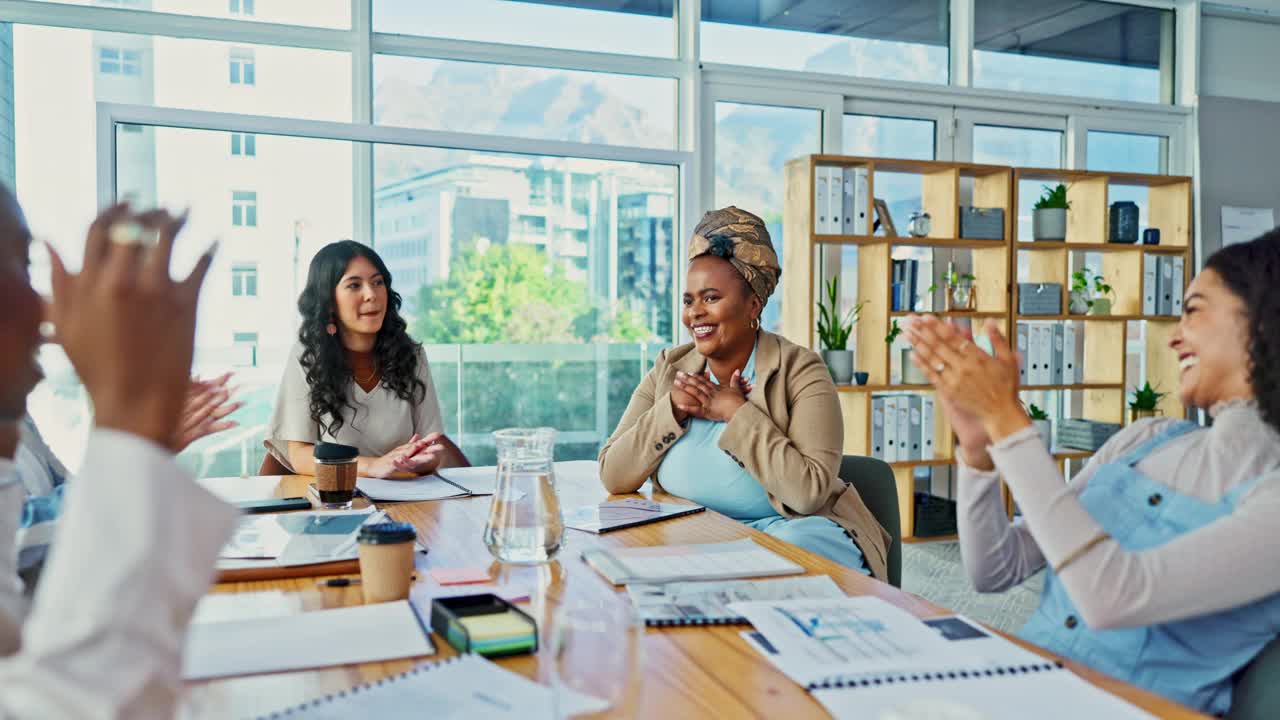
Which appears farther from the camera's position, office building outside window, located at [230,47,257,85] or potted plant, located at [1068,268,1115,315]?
potted plant, located at [1068,268,1115,315]

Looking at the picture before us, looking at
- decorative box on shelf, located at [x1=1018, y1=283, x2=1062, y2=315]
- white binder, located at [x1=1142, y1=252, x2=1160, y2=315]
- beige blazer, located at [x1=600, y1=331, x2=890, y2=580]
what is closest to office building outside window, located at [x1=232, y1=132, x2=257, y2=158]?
beige blazer, located at [x1=600, y1=331, x2=890, y2=580]

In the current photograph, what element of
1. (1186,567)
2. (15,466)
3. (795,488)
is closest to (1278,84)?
(795,488)

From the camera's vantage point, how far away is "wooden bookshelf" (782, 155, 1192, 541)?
A: 5023mm

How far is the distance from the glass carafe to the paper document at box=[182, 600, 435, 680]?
25 centimetres

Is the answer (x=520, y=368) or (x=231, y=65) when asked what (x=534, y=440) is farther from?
(x=231, y=65)

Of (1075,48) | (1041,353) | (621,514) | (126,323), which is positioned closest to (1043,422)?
(1041,353)

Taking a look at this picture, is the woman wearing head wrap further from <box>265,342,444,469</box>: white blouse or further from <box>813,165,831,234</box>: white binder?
<box>813,165,831,234</box>: white binder

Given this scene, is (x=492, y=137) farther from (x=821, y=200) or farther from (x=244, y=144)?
(x=821, y=200)

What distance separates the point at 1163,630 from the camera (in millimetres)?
1230

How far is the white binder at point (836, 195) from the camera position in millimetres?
4945

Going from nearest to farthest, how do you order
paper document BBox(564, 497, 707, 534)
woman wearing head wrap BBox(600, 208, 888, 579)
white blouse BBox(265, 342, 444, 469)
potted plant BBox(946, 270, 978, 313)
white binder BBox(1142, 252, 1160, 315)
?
1. paper document BBox(564, 497, 707, 534)
2. woman wearing head wrap BBox(600, 208, 888, 579)
3. white blouse BBox(265, 342, 444, 469)
4. potted plant BBox(946, 270, 978, 313)
5. white binder BBox(1142, 252, 1160, 315)

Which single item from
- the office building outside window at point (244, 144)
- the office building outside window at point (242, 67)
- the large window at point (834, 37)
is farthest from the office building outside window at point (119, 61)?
the large window at point (834, 37)

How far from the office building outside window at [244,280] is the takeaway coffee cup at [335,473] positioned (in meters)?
2.50

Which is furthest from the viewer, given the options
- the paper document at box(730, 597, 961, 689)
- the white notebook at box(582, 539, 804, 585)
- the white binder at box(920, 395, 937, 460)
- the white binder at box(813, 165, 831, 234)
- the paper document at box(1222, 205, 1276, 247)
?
the paper document at box(1222, 205, 1276, 247)
